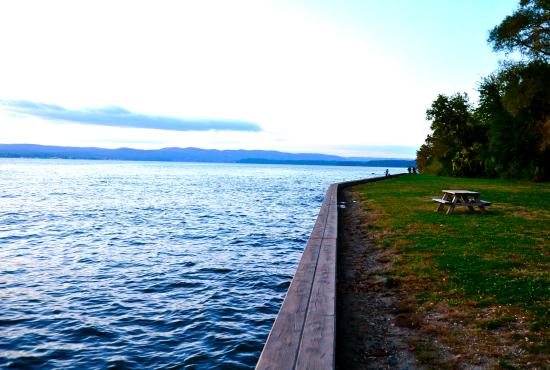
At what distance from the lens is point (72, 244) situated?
50.3ft

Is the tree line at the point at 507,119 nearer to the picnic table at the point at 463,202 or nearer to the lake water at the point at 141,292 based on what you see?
the picnic table at the point at 463,202

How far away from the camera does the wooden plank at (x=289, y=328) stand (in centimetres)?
432

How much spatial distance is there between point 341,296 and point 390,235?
5706 millimetres

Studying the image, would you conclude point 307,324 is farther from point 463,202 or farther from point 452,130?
point 452,130

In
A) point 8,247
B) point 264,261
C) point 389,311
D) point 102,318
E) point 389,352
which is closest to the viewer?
point 389,352

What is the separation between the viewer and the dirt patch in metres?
5.06

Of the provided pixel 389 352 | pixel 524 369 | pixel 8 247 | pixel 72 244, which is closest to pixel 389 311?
pixel 389 352

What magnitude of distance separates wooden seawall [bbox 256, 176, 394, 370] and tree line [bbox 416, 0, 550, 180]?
27709 mm

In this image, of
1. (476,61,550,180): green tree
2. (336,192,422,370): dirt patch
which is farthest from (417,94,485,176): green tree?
(336,192,422,370): dirt patch

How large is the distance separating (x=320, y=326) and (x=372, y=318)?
1.55 meters

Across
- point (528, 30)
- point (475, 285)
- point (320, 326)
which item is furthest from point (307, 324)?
point (528, 30)

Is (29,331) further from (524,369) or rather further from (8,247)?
(8,247)

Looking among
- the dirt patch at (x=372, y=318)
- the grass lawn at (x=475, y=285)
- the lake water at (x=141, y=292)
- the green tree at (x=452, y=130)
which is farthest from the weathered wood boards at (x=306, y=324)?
the green tree at (x=452, y=130)

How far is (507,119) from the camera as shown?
45250 millimetres
